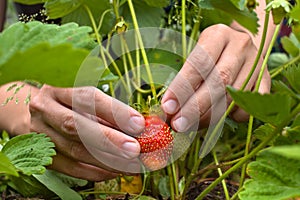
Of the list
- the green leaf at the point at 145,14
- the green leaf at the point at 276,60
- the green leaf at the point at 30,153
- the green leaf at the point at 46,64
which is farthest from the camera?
the green leaf at the point at 276,60

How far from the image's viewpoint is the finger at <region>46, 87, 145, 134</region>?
1.37 feet

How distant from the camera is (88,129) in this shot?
1.49 feet

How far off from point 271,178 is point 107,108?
0.18m

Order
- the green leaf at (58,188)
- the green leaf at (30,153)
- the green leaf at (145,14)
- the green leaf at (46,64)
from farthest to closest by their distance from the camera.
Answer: the green leaf at (145,14) < the green leaf at (58,188) < the green leaf at (30,153) < the green leaf at (46,64)

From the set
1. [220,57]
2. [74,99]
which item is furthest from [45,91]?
[220,57]

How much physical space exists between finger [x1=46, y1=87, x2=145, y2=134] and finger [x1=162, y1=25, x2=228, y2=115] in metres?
0.03

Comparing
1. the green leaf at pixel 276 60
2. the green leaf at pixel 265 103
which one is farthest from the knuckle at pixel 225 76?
the green leaf at pixel 276 60

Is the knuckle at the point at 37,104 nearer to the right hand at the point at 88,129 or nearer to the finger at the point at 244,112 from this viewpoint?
the right hand at the point at 88,129

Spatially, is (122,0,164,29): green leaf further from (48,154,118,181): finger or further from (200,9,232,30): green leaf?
(48,154,118,181): finger

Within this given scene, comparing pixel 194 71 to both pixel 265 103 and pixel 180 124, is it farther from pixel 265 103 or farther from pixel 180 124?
pixel 265 103

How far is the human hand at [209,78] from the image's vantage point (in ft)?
1.48

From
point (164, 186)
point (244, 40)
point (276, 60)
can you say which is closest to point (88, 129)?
point (164, 186)

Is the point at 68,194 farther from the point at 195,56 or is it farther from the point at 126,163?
the point at 195,56

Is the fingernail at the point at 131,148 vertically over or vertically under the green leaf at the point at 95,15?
under
